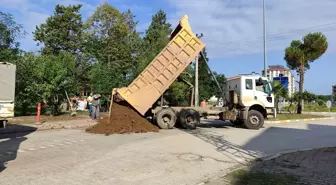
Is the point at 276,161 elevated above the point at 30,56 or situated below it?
below

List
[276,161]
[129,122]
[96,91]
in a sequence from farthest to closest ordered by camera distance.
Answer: [96,91] → [129,122] → [276,161]

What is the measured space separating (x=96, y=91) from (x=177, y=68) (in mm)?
13779

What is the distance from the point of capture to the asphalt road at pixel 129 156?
704cm

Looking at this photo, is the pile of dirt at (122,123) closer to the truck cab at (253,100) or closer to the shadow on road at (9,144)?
the shadow on road at (9,144)

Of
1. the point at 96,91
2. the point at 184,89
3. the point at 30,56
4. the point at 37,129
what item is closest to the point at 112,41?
the point at 96,91

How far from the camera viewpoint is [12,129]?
1577 cm

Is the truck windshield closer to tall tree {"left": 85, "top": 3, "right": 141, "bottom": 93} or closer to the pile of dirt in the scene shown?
the pile of dirt

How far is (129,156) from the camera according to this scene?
9250mm

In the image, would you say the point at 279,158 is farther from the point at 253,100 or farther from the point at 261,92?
the point at 261,92

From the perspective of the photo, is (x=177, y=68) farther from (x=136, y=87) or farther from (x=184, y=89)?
(x=184, y=89)

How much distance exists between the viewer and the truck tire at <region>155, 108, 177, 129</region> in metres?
16.4

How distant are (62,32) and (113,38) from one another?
6.86 metres

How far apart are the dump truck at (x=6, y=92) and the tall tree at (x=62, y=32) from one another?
3489 cm

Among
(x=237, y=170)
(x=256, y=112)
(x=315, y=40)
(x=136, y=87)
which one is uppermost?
(x=315, y=40)
